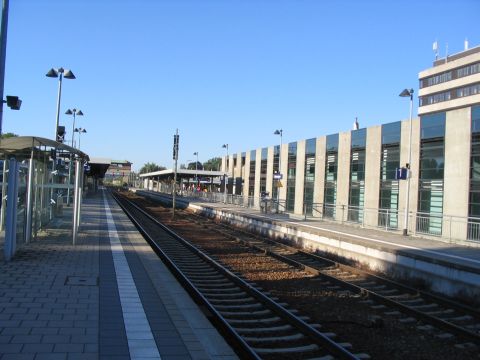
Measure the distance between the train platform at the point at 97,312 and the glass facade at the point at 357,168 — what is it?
2662 cm

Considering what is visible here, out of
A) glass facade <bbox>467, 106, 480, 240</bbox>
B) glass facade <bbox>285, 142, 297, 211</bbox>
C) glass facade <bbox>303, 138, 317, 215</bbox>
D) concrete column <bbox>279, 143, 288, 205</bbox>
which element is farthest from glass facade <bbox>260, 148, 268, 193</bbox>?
glass facade <bbox>467, 106, 480, 240</bbox>

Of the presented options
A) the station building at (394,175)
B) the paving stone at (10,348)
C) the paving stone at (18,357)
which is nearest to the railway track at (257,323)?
the paving stone at (18,357)

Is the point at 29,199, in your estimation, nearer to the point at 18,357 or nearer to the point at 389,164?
the point at 18,357

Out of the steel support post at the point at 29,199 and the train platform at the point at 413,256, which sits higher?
the steel support post at the point at 29,199

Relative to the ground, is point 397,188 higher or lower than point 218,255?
higher

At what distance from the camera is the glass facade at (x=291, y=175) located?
47147 mm

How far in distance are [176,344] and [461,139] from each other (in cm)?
2590

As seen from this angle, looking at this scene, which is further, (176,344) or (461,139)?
(461,139)

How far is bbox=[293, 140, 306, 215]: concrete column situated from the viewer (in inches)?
1780

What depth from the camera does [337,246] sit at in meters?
17.3

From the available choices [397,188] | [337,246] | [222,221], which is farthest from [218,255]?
[397,188]

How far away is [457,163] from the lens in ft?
91.7

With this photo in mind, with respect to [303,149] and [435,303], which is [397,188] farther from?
[435,303]

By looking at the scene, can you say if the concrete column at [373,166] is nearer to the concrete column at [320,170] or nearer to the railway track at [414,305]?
the concrete column at [320,170]
